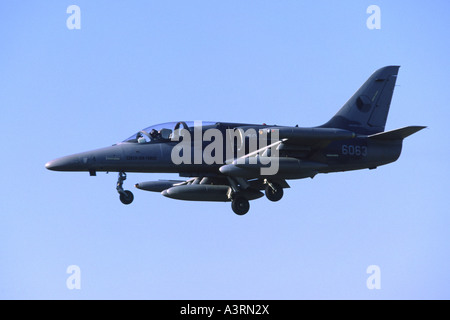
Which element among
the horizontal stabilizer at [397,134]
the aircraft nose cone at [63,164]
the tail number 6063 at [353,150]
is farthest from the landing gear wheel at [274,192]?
the aircraft nose cone at [63,164]

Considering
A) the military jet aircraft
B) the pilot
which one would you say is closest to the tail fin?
the military jet aircraft

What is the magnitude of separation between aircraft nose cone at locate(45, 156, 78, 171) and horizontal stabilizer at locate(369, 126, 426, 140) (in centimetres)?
883

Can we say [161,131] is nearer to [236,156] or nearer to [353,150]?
[236,156]

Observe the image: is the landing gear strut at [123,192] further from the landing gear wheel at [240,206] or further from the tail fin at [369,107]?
the tail fin at [369,107]

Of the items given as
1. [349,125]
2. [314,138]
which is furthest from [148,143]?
[349,125]

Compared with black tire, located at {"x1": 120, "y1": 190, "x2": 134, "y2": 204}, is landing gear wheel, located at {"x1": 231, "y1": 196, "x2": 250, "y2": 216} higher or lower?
lower

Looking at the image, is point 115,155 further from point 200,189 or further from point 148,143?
point 200,189

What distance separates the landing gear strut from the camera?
942 inches

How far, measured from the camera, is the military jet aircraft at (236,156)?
2347 centimetres

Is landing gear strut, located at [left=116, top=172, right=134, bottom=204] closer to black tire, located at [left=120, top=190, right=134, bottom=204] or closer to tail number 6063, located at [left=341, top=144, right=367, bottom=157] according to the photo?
black tire, located at [left=120, top=190, right=134, bottom=204]

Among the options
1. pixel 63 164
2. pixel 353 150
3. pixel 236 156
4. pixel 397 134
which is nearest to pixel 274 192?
pixel 236 156

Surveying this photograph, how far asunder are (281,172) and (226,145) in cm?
188
